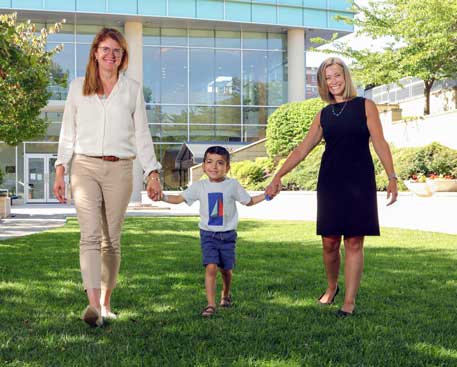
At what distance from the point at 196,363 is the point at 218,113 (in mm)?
30386

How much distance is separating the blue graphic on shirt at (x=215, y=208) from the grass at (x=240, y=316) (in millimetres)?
697

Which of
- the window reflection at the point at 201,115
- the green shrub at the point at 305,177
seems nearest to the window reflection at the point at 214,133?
the window reflection at the point at 201,115

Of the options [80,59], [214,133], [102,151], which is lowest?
[102,151]

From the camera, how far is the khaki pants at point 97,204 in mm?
4500

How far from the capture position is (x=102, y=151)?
4.58m

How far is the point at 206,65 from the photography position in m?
33.7

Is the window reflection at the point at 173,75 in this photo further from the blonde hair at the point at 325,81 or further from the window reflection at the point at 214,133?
the blonde hair at the point at 325,81

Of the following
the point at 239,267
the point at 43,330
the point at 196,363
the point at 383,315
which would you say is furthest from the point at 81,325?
the point at 239,267

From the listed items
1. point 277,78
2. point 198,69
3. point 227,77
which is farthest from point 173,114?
point 277,78

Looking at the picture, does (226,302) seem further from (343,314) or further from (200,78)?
(200,78)

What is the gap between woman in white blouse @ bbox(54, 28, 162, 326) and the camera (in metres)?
4.55

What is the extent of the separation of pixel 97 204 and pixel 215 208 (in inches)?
37.0

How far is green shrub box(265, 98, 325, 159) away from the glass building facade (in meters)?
5.68

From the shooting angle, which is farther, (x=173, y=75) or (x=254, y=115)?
(x=254, y=115)
